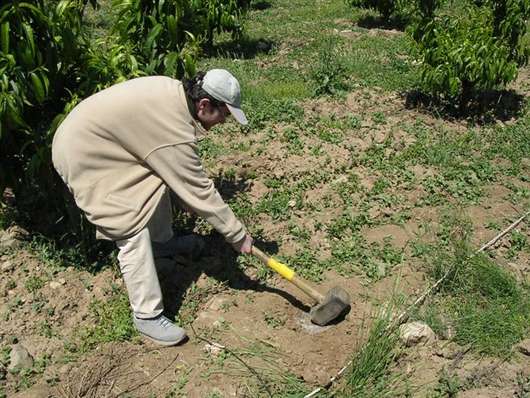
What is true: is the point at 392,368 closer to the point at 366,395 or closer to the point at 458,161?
the point at 366,395

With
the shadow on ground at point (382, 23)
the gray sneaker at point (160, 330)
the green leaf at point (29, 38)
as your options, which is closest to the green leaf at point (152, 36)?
the green leaf at point (29, 38)

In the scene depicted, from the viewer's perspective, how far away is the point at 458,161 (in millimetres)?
5137

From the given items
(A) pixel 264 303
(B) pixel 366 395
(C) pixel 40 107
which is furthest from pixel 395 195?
(C) pixel 40 107

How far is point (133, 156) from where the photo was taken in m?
3.08

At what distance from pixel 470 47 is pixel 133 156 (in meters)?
3.85

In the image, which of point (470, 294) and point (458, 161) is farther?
point (458, 161)

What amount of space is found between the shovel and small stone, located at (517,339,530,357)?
0.96 metres

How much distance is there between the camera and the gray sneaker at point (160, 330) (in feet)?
10.8

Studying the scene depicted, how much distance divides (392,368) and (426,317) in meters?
0.42

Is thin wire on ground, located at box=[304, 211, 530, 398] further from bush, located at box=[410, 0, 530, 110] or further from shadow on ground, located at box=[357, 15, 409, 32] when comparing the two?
shadow on ground, located at box=[357, 15, 409, 32]

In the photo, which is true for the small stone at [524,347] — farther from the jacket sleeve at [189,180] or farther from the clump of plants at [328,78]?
the clump of plants at [328,78]

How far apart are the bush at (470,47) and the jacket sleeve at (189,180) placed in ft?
11.2

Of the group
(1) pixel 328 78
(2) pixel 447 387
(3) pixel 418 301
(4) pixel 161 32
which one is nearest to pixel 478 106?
(1) pixel 328 78

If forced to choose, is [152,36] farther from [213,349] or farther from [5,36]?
[213,349]
